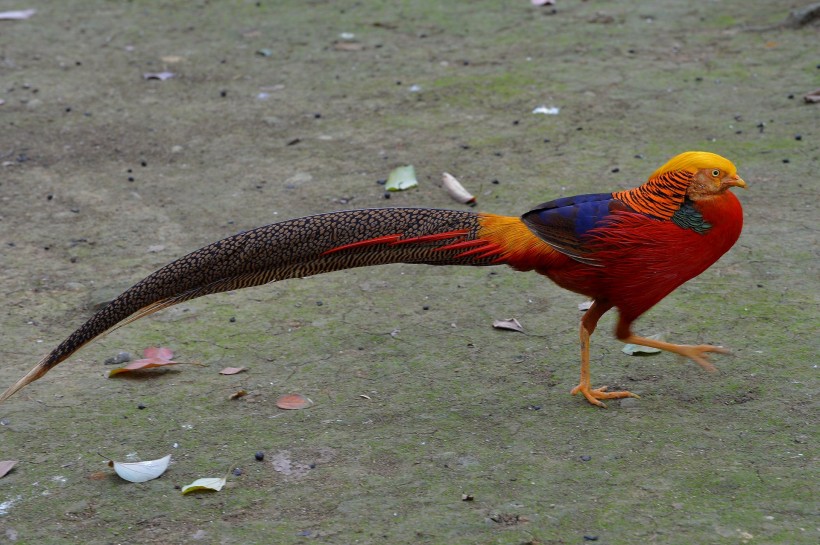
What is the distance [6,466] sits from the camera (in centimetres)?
301

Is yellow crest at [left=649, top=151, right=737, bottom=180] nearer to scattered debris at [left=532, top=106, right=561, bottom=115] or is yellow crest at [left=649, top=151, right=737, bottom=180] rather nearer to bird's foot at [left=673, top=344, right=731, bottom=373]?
bird's foot at [left=673, top=344, right=731, bottom=373]

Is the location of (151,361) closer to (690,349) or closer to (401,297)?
(401,297)

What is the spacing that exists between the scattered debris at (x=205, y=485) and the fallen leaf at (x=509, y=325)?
1.38 metres

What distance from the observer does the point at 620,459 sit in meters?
2.99

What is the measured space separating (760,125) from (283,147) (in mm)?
2811

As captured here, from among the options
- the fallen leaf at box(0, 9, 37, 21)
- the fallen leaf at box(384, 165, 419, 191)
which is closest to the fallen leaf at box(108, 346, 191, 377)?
the fallen leaf at box(384, 165, 419, 191)

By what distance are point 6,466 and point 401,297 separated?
1772 millimetres

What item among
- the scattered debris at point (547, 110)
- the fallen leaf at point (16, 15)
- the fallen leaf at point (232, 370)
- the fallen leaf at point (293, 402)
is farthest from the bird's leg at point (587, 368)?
the fallen leaf at point (16, 15)

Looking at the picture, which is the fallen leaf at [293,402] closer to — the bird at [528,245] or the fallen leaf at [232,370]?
the fallen leaf at [232,370]

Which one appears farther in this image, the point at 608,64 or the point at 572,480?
the point at 608,64

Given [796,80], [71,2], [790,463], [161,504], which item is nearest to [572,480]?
[790,463]

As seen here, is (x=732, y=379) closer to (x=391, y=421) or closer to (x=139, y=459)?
(x=391, y=421)

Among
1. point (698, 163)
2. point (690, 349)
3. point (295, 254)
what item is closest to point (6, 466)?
point (295, 254)

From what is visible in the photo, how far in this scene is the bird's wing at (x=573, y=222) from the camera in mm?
3146
